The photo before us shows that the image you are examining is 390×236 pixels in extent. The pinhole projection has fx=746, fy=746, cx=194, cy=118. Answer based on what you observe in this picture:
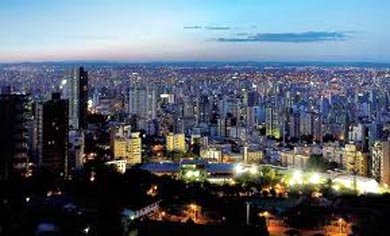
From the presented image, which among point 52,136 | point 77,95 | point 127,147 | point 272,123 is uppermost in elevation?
point 77,95

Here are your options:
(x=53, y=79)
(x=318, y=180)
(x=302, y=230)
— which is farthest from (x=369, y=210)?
(x=53, y=79)

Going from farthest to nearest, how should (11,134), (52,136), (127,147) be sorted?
(127,147) < (52,136) < (11,134)

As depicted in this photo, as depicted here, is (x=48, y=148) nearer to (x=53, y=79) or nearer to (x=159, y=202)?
(x=159, y=202)

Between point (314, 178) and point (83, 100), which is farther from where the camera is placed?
point (83, 100)

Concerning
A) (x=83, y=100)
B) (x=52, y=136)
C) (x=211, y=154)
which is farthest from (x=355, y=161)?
(x=83, y=100)

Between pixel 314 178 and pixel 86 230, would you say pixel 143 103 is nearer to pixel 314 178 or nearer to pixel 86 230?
pixel 314 178

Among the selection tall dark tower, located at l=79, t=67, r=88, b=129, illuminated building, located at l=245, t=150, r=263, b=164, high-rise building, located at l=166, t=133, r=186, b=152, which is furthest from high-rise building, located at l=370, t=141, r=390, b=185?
tall dark tower, located at l=79, t=67, r=88, b=129

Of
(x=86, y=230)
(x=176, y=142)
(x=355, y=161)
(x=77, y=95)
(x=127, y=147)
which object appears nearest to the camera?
(x=86, y=230)
